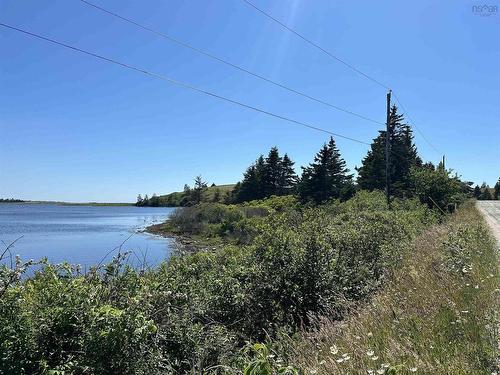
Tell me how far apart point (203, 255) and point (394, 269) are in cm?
411

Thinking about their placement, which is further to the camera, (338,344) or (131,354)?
(338,344)

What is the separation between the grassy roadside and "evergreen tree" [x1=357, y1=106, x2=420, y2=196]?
151 ft

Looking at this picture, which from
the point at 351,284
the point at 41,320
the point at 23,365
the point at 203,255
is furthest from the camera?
the point at 203,255

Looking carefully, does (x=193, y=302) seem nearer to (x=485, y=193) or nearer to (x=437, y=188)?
(x=437, y=188)

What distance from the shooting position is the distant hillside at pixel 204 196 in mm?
109375

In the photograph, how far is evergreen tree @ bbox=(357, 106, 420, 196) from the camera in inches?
2056

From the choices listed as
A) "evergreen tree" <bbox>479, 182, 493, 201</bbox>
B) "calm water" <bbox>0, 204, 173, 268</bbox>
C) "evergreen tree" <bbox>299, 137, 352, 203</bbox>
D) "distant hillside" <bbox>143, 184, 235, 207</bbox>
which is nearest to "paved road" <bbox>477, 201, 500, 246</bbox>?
"calm water" <bbox>0, 204, 173, 268</bbox>

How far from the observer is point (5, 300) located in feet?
12.0

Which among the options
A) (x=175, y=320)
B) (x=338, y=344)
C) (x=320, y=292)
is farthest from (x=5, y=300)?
(x=320, y=292)

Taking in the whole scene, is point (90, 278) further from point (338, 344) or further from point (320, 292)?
point (320, 292)

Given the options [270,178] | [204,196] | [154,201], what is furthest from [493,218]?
[154,201]

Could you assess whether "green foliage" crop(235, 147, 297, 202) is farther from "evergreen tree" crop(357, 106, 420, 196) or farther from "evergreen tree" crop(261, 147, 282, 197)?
"evergreen tree" crop(357, 106, 420, 196)

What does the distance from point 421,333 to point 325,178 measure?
5771 cm

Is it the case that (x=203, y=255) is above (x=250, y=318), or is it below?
above
